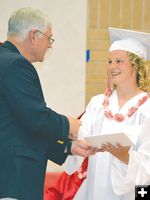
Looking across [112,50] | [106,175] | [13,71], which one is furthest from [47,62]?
[13,71]

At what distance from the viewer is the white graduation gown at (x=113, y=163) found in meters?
3.22

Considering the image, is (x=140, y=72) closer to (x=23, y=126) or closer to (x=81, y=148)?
(x=81, y=148)

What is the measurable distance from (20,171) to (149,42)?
1.27 metres

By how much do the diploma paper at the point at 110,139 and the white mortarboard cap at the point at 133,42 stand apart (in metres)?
0.70

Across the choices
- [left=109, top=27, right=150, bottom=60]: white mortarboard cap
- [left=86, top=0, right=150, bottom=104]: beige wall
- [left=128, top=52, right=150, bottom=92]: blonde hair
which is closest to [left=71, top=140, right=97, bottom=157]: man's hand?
[left=128, top=52, right=150, bottom=92]: blonde hair

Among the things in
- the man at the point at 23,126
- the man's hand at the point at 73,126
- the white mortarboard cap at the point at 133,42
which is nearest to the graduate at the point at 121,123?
the white mortarboard cap at the point at 133,42

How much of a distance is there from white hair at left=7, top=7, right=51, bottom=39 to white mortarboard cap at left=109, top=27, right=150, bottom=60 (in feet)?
2.15

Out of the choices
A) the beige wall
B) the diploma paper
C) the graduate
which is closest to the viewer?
the diploma paper

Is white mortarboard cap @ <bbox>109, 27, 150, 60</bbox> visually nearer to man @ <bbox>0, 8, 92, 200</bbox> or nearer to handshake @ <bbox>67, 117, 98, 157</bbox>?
handshake @ <bbox>67, 117, 98, 157</bbox>

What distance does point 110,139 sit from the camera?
3111 mm

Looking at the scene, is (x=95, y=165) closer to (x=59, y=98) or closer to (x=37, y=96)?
(x=37, y=96)

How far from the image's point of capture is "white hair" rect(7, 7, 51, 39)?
3.09 metres

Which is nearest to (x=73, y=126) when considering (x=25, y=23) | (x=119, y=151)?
(x=119, y=151)

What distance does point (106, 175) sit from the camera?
3.43 meters
